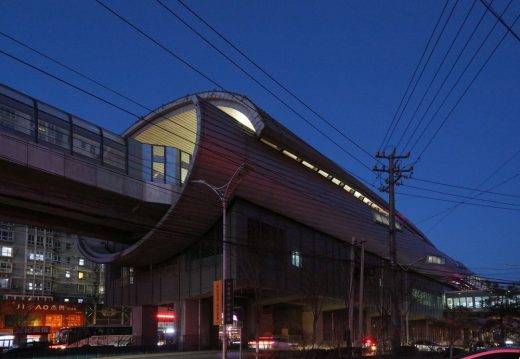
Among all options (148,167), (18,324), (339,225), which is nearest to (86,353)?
(148,167)

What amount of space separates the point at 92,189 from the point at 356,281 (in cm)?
3704

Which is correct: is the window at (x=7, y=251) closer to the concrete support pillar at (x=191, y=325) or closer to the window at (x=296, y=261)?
the concrete support pillar at (x=191, y=325)

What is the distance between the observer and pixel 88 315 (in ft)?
353

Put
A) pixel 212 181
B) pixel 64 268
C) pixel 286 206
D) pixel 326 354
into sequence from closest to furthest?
pixel 326 354
pixel 212 181
pixel 286 206
pixel 64 268

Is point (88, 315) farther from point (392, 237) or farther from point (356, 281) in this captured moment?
point (392, 237)

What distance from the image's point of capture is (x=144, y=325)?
6094 centimetres

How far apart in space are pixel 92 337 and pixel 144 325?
8072 millimetres

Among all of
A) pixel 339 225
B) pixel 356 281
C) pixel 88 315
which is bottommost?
pixel 88 315

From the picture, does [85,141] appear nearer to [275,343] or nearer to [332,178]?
[275,343]

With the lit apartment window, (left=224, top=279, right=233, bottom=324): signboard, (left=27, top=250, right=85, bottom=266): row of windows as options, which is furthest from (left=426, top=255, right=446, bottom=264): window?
(left=224, top=279, right=233, bottom=324): signboard

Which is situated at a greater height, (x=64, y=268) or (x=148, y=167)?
(x=148, y=167)

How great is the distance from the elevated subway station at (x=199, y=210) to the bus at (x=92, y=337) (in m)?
4.36

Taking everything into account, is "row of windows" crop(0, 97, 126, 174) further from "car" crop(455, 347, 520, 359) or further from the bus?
"car" crop(455, 347, 520, 359)

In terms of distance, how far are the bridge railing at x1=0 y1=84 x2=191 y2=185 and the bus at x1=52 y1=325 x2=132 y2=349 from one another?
23.0 meters
